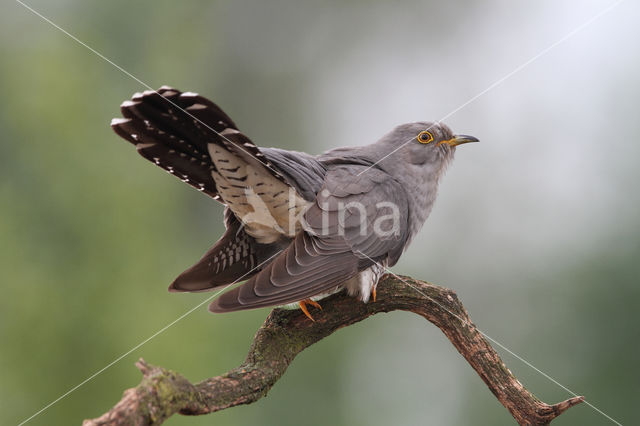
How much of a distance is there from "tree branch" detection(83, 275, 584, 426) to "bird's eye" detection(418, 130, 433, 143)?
2.84 feet

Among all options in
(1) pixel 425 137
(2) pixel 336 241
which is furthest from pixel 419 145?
(2) pixel 336 241

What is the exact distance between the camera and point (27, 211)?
4.61 metres

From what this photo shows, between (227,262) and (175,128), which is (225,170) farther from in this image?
(227,262)

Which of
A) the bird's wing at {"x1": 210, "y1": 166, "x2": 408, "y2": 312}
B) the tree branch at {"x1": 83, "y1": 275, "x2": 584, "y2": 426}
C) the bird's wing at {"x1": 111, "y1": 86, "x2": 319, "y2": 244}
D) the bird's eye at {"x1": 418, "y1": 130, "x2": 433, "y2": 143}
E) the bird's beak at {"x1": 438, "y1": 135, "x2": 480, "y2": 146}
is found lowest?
the tree branch at {"x1": 83, "y1": 275, "x2": 584, "y2": 426}

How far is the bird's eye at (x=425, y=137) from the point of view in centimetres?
333

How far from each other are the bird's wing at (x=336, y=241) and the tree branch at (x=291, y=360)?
0.25 meters

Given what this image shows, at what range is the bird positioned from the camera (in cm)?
232

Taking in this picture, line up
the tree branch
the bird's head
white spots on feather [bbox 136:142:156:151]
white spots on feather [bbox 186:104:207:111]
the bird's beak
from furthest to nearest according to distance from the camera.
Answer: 1. the bird's beak
2. the bird's head
3. white spots on feather [bbox 136:142:156:151]
4. white spots on feather [bbox 186:104:207:111]
5. the tree branch

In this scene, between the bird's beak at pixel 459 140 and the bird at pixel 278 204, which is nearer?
the bird at pixel 278 204

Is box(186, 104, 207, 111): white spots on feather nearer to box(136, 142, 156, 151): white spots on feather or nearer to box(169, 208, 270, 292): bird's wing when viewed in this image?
box(136, 142, 156, 151): white spots on feather

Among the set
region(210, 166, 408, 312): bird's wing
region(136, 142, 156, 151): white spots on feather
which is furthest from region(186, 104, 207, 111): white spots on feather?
region(210, 166, 408, 312): bird's wing

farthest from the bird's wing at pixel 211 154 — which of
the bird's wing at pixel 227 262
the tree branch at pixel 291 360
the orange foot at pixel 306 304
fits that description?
the tree branch at pixel 291 360

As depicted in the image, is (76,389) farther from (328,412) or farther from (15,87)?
(15,87)

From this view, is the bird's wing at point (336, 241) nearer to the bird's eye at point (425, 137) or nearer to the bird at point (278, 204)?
the bird at point (278, 204)
